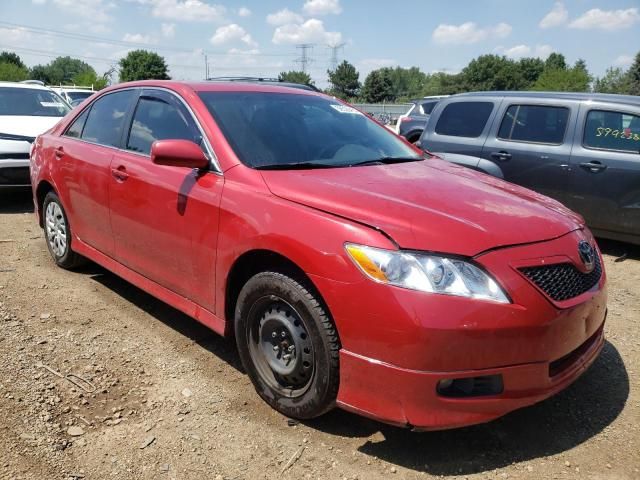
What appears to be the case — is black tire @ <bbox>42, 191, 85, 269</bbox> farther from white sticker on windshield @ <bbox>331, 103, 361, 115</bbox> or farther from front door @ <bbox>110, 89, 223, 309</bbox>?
white sticker on windshield @ <bbox>331, 103, 361, 115</bbox>

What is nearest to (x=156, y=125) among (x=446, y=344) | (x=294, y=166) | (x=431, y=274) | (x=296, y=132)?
(x=296, y=132)

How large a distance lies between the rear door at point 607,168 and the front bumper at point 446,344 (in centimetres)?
387

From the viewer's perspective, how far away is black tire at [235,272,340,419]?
2.47m

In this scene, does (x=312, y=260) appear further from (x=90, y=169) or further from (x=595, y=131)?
(x=595, y=131)

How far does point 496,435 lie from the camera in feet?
8.84

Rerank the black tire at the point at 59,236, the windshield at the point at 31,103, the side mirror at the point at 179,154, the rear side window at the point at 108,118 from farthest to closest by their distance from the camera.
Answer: the windshield at the point at 31,103, the black tire at the point at 59,236, the rear side window at the point at 108,118, the side mirror at the point at 179,154

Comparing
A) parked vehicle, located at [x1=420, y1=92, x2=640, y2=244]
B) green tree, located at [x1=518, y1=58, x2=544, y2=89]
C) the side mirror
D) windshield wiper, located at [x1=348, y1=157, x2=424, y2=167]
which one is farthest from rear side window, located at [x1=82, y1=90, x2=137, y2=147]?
green tree, located at [x1=518, y1=58, x2=544, y2=89]

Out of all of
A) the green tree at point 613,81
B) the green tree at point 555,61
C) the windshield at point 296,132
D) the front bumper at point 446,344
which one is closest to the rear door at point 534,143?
the windshield at point 296,132

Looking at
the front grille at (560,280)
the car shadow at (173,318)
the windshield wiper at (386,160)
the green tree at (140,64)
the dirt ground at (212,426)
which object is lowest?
the dirt ground at (212,426)

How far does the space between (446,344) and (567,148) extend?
15.5 ft

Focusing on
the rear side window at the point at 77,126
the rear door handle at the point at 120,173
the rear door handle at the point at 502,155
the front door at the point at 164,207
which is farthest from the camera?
the rear door handle at the point at 502,155

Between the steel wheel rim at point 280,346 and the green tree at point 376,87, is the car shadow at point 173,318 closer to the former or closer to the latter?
the steel wheel rim at point 280,346

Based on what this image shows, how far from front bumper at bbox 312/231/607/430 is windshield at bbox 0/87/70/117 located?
7.81m

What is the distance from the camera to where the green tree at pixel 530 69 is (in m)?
87.1
